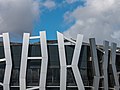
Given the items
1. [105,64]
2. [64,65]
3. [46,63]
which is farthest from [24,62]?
[105,64]

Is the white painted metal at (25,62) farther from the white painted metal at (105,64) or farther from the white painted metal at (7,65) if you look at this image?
the white painted metal at (105,64)

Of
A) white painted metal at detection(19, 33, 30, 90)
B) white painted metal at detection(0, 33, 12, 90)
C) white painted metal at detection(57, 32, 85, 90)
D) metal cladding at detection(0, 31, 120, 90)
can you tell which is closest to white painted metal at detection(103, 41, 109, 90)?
metal cladding at detection(0, 31, 120, 90)

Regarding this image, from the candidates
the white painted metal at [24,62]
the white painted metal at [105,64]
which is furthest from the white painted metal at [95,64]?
the white painted metal at [24,62]

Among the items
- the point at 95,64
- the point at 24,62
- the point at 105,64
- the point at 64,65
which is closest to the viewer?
the point at 24,62

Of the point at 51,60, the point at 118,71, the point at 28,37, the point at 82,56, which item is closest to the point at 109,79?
the point at 118,71

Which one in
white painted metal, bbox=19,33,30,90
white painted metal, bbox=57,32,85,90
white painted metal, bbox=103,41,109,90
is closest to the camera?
white painted metal, bbox=19,33,30,90

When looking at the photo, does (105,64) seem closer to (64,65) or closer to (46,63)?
(64,65)

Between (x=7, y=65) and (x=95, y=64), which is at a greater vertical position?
(x=95, y=64)

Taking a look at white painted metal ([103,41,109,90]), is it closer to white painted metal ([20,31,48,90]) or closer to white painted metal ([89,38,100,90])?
white painted metal ([89,38,100,90])

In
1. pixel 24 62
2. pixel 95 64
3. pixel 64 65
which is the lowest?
pixel 64 65

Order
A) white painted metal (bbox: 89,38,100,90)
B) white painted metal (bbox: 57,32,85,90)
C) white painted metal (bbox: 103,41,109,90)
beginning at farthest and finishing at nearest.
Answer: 1. white painted metal (bbox: 103,41,109,90)
2. white painted metal (bbox: 89,38,100,90)
3. white painted metal (bbox: 57,32,85,90)

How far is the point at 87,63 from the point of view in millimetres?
36938

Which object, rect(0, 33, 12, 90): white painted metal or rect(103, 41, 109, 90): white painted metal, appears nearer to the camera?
rect(0, 33, 12, 90): white painted metal

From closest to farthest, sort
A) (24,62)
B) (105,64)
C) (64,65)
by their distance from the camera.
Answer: (24,62) → (64,65) → (105,64)
